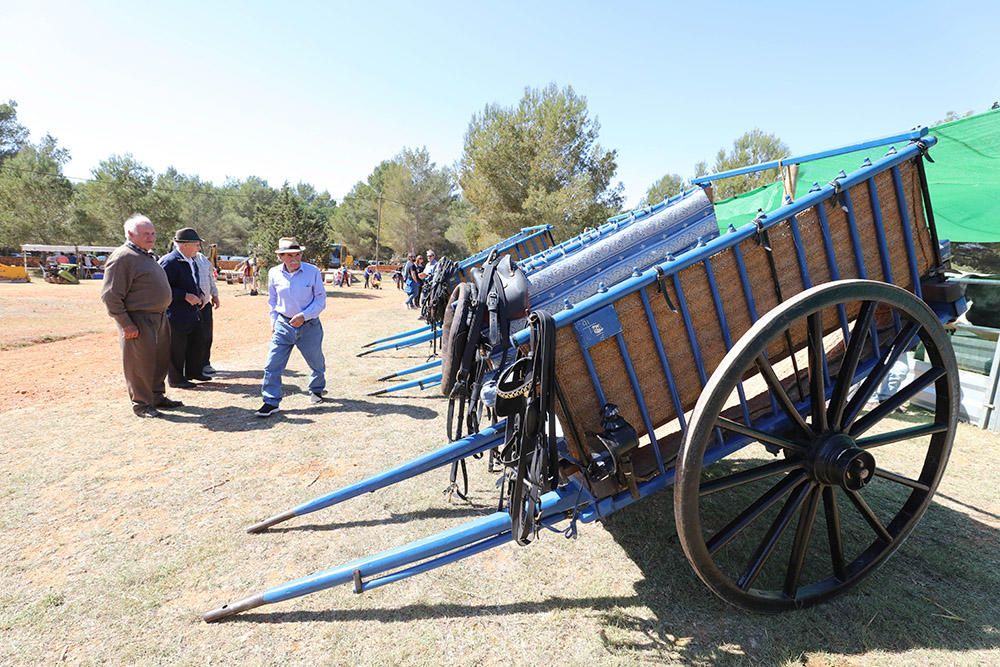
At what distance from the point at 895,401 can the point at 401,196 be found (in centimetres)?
4346

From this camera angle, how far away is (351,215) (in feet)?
176

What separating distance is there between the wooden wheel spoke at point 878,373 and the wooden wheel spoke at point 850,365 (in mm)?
116

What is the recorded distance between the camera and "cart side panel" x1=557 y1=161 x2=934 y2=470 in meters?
1.93

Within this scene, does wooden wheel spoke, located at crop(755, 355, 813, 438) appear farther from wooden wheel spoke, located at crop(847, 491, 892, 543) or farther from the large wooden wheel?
wooden wheel spoke, located at crop(847, 491, 892, 543)

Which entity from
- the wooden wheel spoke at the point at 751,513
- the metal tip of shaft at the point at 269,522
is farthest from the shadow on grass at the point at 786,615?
the metal tip of shaft at the point at 269,522

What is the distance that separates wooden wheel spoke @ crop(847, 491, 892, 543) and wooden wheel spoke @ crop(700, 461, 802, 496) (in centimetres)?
26

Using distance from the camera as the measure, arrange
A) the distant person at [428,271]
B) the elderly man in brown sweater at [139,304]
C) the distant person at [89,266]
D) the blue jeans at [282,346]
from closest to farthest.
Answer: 1. the elderly man in brown sweater at [139,304]
2. the blue jeans at [282,346]
3. the distant person at [428,271]
4. the distant person at [89,266]

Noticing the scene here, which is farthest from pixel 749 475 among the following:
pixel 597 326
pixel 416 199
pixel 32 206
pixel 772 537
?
pixel 32 206

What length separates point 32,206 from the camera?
3338 centimetres

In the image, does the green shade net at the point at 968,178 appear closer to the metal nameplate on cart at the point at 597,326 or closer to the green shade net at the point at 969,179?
the green shade net at the point at 969,179

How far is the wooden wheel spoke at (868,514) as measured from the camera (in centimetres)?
210

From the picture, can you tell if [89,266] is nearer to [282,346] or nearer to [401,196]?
[401,196]

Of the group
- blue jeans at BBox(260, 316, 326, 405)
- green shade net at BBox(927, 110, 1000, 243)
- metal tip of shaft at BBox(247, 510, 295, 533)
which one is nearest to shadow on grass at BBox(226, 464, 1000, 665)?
metal tip of shaft at BBox(247, 510, 295, 533)

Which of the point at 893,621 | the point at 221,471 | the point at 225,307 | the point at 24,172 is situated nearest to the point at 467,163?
the point at 225,307
